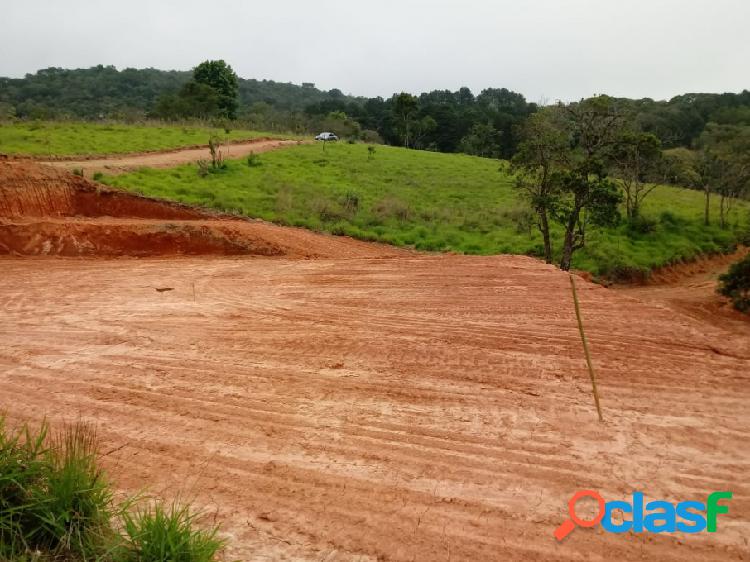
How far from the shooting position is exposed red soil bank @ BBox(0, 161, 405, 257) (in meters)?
11.6

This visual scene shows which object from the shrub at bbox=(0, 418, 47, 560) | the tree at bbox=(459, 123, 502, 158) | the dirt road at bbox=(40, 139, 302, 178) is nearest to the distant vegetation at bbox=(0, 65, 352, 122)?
the dirt road at bbox=(40, 139, 302, 178)

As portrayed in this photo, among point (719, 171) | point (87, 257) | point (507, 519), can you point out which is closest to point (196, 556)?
point (507, 519)

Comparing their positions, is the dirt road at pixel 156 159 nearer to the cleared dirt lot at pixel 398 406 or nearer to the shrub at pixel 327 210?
the shrub at pixel 327 210

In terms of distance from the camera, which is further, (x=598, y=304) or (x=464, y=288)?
(x=464, y=288)

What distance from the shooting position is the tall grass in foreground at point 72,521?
2662 millimetres

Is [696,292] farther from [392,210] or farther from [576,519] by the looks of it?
[576,519]

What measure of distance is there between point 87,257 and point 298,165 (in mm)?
13108

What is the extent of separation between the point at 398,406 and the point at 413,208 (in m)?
15.0

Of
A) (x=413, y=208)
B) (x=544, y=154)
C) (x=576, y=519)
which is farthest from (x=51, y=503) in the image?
(x=413, y=208)

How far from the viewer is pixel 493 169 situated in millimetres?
29125

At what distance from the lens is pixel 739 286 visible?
11.8 m

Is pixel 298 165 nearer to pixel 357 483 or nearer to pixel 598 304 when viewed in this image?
pixel 598 304

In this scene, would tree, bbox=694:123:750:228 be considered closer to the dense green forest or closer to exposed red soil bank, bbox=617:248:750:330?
exposed red soil bank, bbox=617:248:750:330

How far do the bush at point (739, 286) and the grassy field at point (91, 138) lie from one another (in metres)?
19.9
